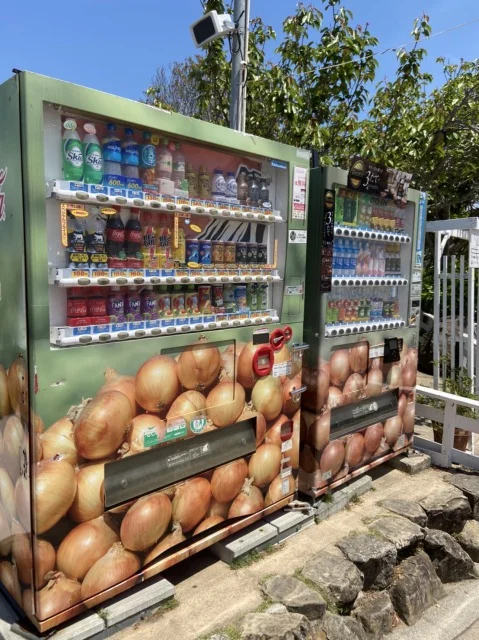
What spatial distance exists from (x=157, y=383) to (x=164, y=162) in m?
1.23

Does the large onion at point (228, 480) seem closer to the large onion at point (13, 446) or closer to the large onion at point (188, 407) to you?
the large onion at point (188, 407)

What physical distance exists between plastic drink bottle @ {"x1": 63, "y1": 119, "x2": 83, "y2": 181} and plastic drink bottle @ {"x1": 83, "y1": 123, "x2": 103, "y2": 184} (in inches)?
2.3

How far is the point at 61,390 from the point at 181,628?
1363 millimetres

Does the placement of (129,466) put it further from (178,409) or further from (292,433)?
(292,433)

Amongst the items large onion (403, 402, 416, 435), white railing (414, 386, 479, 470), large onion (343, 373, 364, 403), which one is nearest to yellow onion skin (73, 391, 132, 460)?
large onion (343, 373, 364, 403)

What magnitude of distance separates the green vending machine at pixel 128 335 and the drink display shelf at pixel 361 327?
20.9 inches

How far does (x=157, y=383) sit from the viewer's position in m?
2.58

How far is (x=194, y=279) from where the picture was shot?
273 centimetres

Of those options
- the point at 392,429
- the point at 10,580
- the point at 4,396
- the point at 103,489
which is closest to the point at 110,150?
the point at 4,396

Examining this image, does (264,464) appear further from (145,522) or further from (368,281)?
(368,281)

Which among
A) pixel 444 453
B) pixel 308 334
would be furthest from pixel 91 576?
pixel 444 453

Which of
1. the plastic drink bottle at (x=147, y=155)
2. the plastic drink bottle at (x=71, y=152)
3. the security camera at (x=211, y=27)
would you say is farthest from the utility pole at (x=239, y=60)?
the plastic drink bottle at (x=71, y=152)

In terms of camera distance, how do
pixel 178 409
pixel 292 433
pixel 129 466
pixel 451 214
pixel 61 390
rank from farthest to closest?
pixel 451 214
pixel 292 433
pixel 178 409
pixel 129 466
pixel 61 390

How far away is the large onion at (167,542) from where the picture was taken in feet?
8.49
